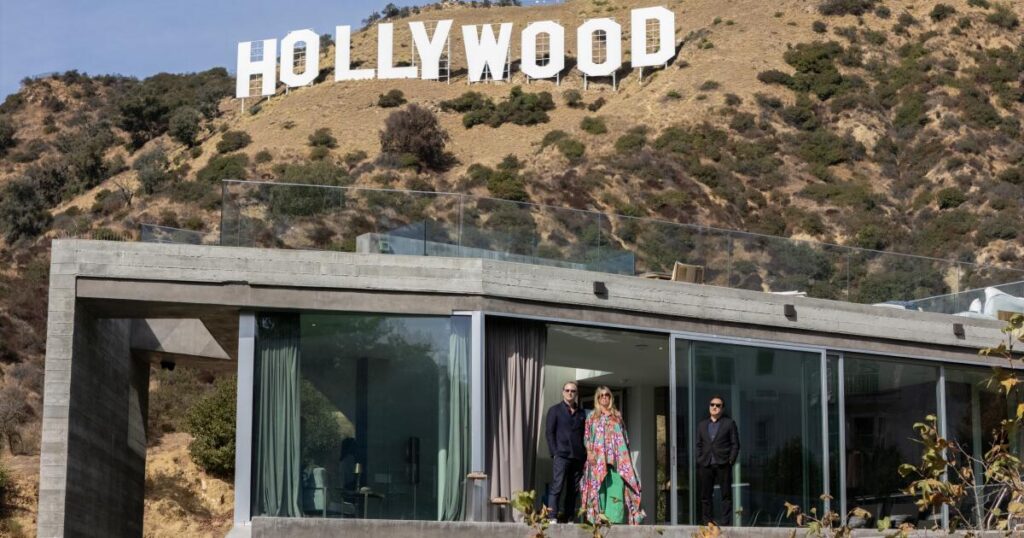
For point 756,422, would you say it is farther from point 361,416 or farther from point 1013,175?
point 1013,175

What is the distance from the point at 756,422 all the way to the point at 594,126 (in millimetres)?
42529

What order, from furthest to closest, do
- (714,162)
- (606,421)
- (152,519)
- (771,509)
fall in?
(714,162) → (152,519) → (771,509) → (606,421)

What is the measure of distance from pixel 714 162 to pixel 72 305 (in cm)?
4185

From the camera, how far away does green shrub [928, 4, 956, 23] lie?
63.6m

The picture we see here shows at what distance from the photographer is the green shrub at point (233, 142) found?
58.1 metres

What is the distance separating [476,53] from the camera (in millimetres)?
62781

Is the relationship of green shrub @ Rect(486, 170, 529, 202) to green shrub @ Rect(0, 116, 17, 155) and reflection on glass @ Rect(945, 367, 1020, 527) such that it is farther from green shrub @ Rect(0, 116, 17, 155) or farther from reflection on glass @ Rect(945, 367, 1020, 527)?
reflection on glass @ Rect(945, 367, 1020, 527)

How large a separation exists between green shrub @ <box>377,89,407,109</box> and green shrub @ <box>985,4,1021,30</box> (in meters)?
26.1

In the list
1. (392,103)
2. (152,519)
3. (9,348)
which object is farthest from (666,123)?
(152,519)

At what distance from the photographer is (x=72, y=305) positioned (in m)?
13.5

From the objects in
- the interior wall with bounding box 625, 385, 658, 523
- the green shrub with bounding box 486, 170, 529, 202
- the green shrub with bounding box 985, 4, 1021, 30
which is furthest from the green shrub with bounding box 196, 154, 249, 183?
the interior wall with bounding box 625, 385, 658, 523

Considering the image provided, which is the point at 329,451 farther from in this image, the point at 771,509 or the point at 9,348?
the point at 9,348

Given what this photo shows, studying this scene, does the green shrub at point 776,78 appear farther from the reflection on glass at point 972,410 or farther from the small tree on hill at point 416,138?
the reflection on glass at point 972,410

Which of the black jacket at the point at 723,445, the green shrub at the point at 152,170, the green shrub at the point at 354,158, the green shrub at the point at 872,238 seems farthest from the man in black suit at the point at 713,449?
the green shrub at the point at 152,170
